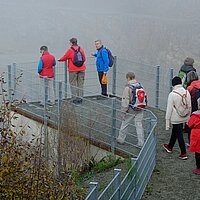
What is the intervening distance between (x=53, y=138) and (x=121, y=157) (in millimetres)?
1114

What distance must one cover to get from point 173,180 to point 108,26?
1890 inches

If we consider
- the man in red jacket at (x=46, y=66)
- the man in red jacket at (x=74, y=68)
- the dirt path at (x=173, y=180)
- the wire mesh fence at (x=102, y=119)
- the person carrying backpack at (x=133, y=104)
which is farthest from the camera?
the man in red jacket at (x=74, y=68)

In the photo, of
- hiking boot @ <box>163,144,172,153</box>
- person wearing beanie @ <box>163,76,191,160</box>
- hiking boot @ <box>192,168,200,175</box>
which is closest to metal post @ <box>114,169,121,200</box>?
hiking boot @ <box>192,168,200,175</box>

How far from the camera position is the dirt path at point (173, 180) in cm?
653

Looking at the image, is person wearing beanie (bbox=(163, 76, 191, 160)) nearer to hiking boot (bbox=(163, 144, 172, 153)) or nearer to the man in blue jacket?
hiking boot (bbox=(163, 144, 172, 153))

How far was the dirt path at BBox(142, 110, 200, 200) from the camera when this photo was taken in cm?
653

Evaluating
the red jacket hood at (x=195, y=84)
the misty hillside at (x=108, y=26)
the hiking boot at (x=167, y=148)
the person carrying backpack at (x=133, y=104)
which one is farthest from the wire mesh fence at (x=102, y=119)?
the misty hillside at (x=108, y=26)

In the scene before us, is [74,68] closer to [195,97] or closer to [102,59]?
[102,59]

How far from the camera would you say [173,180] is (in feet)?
23.0

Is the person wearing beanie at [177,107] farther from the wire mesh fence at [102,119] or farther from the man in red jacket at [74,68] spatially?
the man in red jacket at [74,68]

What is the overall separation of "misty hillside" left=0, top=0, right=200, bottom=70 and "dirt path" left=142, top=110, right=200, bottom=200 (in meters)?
33.5

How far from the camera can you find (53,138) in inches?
317

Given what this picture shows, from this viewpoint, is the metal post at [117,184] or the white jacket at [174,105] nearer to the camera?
the metal post at [117,184]

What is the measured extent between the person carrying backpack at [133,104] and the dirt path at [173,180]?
0.59 metres
